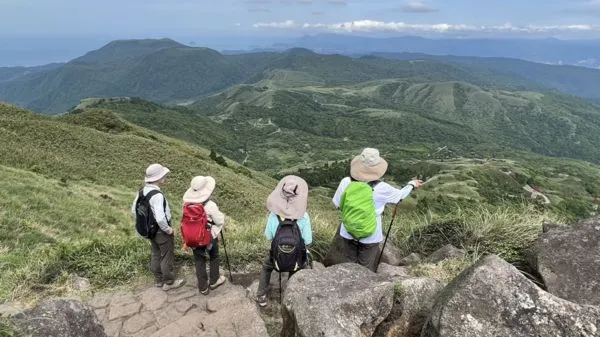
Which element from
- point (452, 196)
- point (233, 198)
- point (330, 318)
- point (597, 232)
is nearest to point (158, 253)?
point (330, 318)

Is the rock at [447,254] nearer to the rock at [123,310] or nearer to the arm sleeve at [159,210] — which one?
the arm sleeve at [159,210]

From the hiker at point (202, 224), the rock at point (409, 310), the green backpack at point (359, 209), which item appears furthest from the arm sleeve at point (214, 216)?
the rock at point (409, 310)

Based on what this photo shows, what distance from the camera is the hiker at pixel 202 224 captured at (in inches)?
305

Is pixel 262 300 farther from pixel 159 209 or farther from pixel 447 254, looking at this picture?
pixel 447 254

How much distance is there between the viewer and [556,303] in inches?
185

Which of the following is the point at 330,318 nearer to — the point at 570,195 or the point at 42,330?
the point at 42,330

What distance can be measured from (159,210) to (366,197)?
3.86 meters

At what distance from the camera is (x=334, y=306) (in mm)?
5621

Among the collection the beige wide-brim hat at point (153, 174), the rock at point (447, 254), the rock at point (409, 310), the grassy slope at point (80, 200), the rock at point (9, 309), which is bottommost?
the grassy slope at point (80, 200)

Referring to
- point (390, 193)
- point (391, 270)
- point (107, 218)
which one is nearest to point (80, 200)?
point (107, 218)

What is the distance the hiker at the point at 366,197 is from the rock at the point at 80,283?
5193 mm

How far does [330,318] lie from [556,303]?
2564 mm

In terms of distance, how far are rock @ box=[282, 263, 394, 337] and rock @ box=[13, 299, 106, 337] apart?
9.04ft

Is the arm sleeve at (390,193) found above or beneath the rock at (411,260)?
above
